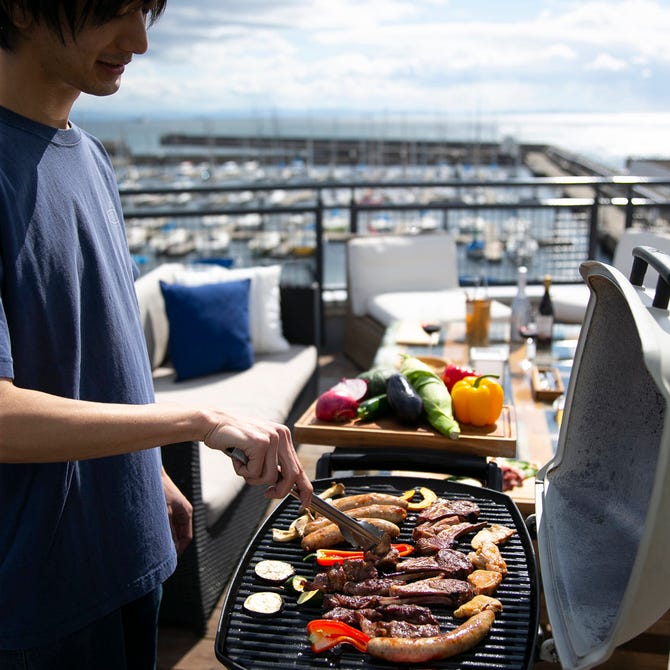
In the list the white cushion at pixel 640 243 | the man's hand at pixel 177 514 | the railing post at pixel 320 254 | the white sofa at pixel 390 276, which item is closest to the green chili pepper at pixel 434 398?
the man's hand at pixel 177 514

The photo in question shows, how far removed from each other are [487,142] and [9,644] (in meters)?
61.0

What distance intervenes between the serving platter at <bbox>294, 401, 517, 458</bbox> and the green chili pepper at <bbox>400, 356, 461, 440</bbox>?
0.03 meters

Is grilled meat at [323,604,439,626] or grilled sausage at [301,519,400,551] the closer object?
grilled meat at [323,604,439,626]

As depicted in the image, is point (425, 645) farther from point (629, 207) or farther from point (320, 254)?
point (629, 207)

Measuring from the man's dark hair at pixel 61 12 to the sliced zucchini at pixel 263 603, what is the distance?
0.99 meters

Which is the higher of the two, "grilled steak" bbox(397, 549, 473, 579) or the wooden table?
"grilled steak" bbox(397, 549, 473, 579)

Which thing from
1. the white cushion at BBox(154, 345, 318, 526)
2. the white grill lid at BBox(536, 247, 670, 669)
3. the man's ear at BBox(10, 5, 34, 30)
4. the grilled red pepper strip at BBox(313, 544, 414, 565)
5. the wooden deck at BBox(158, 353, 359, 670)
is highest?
the man's ear at BBox(10, 5, 34, 30)

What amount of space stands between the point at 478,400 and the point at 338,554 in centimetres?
78

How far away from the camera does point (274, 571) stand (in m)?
1.42

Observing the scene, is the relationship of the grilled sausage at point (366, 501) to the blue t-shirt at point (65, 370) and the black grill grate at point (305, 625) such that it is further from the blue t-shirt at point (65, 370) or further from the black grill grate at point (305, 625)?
the blue t-shirt at point (65, 370)

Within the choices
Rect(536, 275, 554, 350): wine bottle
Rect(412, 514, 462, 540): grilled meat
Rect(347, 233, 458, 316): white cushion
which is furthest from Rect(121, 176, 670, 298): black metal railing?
Rect(412, 514, 462, 540): grilled meat

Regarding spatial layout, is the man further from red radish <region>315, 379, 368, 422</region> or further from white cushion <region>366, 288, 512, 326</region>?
white cushion <region>366, 288, 512, 326</region>

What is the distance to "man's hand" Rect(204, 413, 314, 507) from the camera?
106cm

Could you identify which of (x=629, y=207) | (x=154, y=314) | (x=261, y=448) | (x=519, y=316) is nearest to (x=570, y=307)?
(x=519, y=316)
